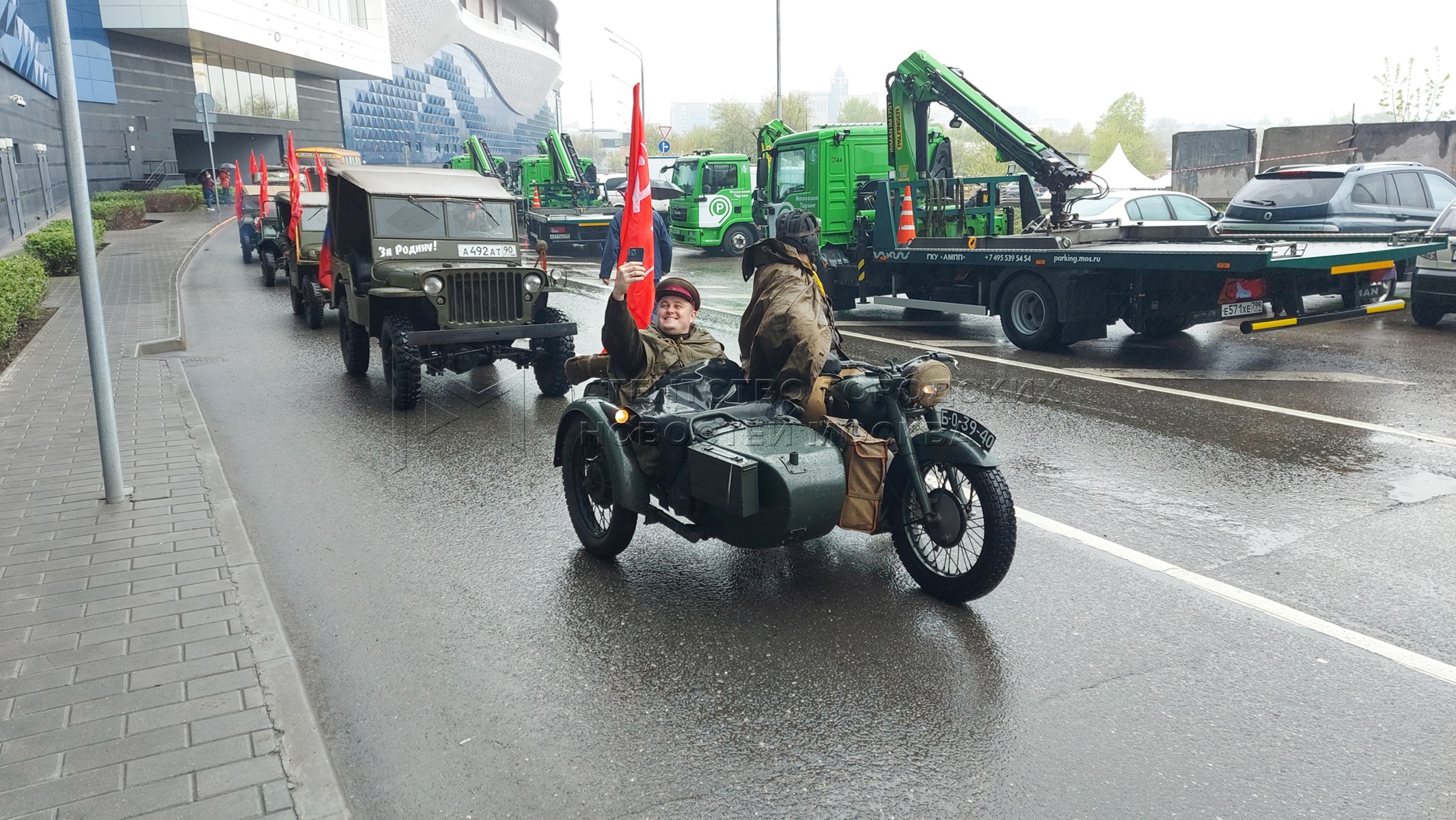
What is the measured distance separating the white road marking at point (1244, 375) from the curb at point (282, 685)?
7.79 meters

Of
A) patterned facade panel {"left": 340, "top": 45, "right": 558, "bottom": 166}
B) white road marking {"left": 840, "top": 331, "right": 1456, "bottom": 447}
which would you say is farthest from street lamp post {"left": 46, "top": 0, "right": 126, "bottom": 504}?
patterned facade panel {"left": 340, "top": 45, "right": 558, "bottom": 166}

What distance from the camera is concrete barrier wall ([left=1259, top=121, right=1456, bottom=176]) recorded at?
71.8 ft

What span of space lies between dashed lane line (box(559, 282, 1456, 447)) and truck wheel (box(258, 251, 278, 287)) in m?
12.0

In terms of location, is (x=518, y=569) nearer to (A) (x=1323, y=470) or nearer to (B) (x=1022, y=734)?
(B) (x=1022, y=734)

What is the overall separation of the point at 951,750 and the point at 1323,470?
14.5 ft

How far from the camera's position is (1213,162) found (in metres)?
27.3

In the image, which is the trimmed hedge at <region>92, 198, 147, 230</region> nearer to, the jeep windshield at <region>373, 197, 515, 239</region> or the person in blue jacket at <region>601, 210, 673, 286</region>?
the person in blue jacket at <region>601, 210, 673, 286</region>

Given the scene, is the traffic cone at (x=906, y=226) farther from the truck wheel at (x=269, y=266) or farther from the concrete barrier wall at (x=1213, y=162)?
the concrete barrier wall at (x=1213, y=162)

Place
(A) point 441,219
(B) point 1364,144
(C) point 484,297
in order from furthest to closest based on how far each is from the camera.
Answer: (B) point 1364,144 < (A) point 441,219 < (C) point 484,297

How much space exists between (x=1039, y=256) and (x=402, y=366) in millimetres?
6777

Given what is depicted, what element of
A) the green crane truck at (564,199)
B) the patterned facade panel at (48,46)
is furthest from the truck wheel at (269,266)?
the green crane truck at (564,199)

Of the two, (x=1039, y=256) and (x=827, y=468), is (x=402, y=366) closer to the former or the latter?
(x=827, y=468)

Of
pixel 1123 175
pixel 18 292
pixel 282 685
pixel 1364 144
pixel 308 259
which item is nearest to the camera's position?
pixel 282 685

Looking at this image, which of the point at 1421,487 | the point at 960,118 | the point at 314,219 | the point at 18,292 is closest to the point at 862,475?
the point at 1421,487
